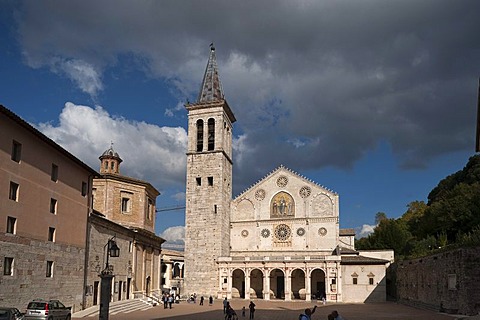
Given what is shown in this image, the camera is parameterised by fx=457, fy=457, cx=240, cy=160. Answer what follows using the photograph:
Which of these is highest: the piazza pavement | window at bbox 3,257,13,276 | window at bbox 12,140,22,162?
window at bbox 12,140,22,162

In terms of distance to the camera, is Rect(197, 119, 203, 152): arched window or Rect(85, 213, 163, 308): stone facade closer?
Rect(85, 213, 163, 308): stone facade

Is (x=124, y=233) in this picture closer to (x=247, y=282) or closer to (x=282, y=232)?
(x=247, y=282)

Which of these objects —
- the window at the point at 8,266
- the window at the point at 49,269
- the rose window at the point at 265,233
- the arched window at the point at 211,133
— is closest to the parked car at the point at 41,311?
Result: the window at the point at 8,266

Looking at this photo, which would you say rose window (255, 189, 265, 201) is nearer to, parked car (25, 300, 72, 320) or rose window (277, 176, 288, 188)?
rose window (277, 176, 288, 188)

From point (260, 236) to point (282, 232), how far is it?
2.70 m

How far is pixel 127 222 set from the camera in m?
37.6

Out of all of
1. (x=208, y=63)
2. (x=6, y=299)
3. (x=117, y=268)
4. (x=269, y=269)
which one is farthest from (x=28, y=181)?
(x=208, y=63)

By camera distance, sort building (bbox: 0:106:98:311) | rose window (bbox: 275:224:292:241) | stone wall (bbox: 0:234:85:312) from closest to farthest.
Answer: stone wall (bbox: 0:234:85:312), building (bbox: 0:106:98:311), rose window (bbox: 275:224:292:241)

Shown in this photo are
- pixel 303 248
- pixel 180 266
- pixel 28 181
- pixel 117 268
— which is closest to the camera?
pixel 28 181

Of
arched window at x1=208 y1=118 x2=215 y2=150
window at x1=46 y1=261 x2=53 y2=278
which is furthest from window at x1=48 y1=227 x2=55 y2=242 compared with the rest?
arched window at x1=208 y1=118 x2=215 y2=150

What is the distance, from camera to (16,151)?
2073 cm

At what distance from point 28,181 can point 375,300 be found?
127ft

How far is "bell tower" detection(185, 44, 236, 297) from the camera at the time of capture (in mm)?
51562

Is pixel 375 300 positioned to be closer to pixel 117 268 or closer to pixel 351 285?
pixel 351 285
